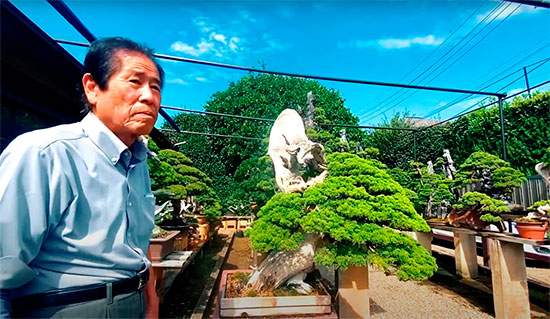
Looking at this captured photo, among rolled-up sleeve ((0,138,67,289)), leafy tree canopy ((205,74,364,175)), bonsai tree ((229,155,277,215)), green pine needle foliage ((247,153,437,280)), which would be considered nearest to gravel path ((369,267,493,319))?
green pine needle foliage ((247,153,437,280))

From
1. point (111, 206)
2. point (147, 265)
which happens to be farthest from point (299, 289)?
point (111, 206)

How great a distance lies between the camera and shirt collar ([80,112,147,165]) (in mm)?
632

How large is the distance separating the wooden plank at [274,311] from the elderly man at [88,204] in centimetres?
152

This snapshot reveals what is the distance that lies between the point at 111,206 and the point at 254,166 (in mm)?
3845

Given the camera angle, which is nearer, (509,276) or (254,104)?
(509,276)

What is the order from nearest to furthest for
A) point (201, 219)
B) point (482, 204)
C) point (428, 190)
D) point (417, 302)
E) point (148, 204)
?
1. point (148, 204)
2. point (417, 302)
3. point (482, 204)
4. point (428, 190)
5. point (201, 219)

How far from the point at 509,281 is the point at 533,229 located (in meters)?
0.48

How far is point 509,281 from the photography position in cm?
266

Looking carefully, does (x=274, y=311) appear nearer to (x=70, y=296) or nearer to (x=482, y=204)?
(x=70, y=296)

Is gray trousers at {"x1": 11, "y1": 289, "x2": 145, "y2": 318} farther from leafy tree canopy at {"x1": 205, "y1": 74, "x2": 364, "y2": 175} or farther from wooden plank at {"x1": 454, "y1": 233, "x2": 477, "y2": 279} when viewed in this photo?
leafy tree canopy at {"x1": 205, "y1": 74, "x2": 364, "y2": 175}

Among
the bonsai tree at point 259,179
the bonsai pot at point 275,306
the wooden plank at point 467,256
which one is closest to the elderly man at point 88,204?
the bonsai pot at point 275,306

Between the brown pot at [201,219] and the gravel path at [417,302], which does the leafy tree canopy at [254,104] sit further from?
the gravel path at [417,302]

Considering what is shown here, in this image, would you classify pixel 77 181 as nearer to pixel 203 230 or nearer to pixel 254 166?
pixel 254 166

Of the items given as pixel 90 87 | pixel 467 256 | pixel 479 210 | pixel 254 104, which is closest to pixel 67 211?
pixel 90 87
